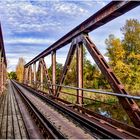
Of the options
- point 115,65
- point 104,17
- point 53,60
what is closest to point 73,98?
point 115,65

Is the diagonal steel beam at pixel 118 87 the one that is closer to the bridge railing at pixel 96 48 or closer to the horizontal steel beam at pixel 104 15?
the bridge railing at pixel 96 48

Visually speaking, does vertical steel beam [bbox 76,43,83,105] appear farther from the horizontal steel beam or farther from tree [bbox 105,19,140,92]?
tree [bbox 105,19,140,92]

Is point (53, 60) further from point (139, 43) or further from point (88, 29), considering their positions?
point (139, 43)

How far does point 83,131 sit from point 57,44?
7.96 m

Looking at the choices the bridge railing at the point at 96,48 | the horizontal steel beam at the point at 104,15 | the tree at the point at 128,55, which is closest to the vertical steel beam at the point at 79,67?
the bridge railing at the point at 96,48

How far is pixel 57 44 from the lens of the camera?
13.8 metres

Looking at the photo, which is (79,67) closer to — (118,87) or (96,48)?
(96,48)

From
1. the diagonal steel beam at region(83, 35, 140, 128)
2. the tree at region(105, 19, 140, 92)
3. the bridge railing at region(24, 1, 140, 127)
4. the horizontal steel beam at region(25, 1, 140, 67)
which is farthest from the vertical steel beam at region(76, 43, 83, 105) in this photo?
the tree at region(105, 19, 140, 92)

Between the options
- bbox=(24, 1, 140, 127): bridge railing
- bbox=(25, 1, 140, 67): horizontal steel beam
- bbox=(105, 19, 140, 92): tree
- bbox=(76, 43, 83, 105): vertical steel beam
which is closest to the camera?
bbox=(24, 1, 140, 127): bridge railing

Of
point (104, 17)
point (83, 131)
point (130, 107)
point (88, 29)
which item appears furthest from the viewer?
point (88, 29)

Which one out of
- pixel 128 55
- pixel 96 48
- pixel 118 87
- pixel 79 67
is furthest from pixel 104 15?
pixel 128 55

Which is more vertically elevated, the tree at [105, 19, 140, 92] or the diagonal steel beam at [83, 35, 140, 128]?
the tree at [105, 19, 140, 92]

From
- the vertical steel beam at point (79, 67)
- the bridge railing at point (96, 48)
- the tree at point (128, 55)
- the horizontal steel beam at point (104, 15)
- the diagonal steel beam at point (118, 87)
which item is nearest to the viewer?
the diagonal steel beam at point (118, 87)

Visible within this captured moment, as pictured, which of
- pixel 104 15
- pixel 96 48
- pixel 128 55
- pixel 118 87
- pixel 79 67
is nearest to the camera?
pixel 118 87
